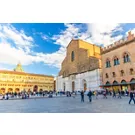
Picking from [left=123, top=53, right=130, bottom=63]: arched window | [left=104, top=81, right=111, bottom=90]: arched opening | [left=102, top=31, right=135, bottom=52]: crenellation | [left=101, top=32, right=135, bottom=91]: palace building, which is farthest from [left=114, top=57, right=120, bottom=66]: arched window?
[left=104, top=81, right=111, bottom=90]: arched opening

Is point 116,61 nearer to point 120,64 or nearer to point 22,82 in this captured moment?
point 120,64

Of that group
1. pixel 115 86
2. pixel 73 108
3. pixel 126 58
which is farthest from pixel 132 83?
pixel 73 108

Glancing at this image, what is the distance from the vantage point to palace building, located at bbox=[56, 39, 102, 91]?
29.3 m

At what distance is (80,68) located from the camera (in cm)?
3350

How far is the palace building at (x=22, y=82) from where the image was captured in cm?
4241

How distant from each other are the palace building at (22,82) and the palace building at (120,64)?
2743 centimetres

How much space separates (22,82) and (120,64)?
31.4m

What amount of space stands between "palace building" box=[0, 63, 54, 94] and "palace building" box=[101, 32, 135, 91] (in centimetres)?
2743

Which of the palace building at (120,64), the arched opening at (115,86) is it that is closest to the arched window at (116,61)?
the palace building at (120,64)

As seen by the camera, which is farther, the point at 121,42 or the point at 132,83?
the point at 121,42

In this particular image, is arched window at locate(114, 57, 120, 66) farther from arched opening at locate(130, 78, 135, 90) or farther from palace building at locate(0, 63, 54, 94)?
palace building at locate(0, 63, 54, 94)
